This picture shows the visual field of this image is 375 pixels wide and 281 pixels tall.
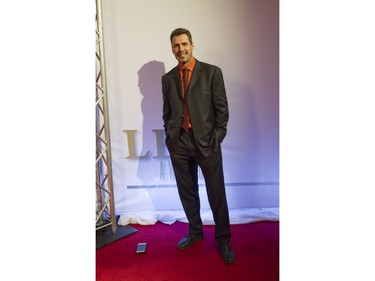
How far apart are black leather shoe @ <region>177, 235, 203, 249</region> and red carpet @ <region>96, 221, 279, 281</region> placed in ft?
0.12

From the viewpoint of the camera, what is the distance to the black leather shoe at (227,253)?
6.61ft

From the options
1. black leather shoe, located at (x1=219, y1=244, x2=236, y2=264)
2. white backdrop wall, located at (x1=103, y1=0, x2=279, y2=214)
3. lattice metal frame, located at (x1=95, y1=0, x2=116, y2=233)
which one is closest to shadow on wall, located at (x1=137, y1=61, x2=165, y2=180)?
white backdrop wall, located at (x1=103, y1=0, x2=279, y2=214)

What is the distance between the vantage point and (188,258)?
2111 mm

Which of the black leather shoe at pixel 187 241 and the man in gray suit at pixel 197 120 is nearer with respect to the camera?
the man in gray suit at pixel 197 120

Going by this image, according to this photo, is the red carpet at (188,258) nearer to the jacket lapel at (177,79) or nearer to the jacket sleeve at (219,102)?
the jacket sleeve at (219,102)

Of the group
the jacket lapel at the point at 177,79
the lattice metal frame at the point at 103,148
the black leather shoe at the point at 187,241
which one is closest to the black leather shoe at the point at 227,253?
the black leather shoe at the point at 187,241

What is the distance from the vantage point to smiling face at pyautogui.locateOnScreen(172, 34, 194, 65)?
196cm

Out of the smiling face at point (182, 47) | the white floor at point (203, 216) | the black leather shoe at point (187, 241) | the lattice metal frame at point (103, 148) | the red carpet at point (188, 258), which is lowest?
the red carpet at point (188, 258)

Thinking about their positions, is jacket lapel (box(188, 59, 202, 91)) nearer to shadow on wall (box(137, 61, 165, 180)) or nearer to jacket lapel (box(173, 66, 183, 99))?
jacket lapel (box(173, 66, 183, 99))

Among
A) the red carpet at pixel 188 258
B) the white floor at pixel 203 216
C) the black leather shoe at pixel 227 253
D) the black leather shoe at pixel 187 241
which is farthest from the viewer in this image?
the white floor at pixel 203 216
